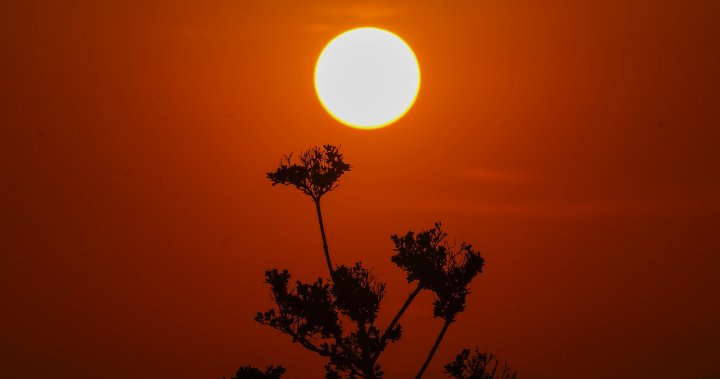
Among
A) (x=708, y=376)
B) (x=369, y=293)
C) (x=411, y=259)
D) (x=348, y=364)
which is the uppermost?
(x=708, y=376)

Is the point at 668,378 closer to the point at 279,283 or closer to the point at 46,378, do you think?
the point at 46,378

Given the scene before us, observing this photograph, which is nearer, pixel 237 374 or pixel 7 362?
pixel 237 374

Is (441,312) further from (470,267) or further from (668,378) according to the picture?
(668,378)

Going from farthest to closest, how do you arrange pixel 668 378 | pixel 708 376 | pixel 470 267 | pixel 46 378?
pixel 708 376 < pixel 668 378 < pixel 46 378 < pixel 470 267

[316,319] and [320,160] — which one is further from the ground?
[320,160]

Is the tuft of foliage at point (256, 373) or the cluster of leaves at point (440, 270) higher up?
the cluster of leaves at point (440, 270)

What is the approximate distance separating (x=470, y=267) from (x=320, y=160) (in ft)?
14.7

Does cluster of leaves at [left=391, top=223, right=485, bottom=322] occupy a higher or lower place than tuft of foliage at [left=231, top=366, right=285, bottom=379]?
higher

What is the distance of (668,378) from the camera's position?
131250 millimetres

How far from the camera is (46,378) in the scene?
115688 millimetres

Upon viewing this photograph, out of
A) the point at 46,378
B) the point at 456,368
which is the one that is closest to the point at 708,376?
the point at 46,378

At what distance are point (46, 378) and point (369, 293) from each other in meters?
114

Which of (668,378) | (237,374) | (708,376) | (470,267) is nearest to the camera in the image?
(470,267)

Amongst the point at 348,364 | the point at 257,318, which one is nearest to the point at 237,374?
the point at 257,318
